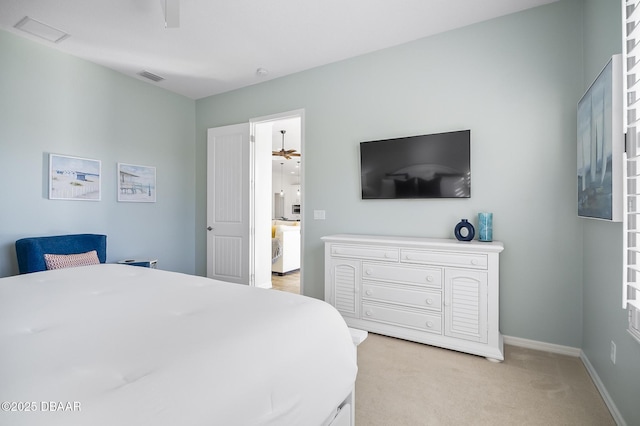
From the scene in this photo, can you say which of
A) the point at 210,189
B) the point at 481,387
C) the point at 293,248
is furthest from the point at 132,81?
the point at 481,387

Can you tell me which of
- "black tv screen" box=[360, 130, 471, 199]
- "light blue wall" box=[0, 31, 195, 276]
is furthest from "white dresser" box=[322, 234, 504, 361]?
"light blue wall" box=[0, 31, 195, 276]

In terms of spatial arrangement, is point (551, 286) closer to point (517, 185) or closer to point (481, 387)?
point (517, 185)

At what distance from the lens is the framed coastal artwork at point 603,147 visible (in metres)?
1.57

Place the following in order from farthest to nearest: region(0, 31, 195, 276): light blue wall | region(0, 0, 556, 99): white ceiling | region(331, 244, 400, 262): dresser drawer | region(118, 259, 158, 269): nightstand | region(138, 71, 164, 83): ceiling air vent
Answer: region(138, 71, 164, 83): ceiling air vent < region(118, 259, 158, 269): nightstand < region(0, 31, 195, 276): light blue wall < region(331, 244, 400, 262): dresser drawer < region(0, 0, 556, 99): white ceiling

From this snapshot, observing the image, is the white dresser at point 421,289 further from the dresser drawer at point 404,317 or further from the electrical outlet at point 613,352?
the electrical outlet at point 613,352

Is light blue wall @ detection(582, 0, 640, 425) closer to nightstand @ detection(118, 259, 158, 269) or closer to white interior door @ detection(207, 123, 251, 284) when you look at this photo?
white interior door @ detection(207, 123, 251, 284)

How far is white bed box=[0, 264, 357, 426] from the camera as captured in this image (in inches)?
27.1

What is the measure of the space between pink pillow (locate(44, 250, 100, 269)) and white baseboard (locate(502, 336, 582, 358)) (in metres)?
4.05

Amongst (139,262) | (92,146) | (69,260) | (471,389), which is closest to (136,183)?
(92,146)

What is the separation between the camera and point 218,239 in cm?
443

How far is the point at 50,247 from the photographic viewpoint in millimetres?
3002

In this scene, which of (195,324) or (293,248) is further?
(293,248)

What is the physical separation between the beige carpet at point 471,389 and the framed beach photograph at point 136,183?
338cm

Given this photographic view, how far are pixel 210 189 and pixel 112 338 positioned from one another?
370 cm
